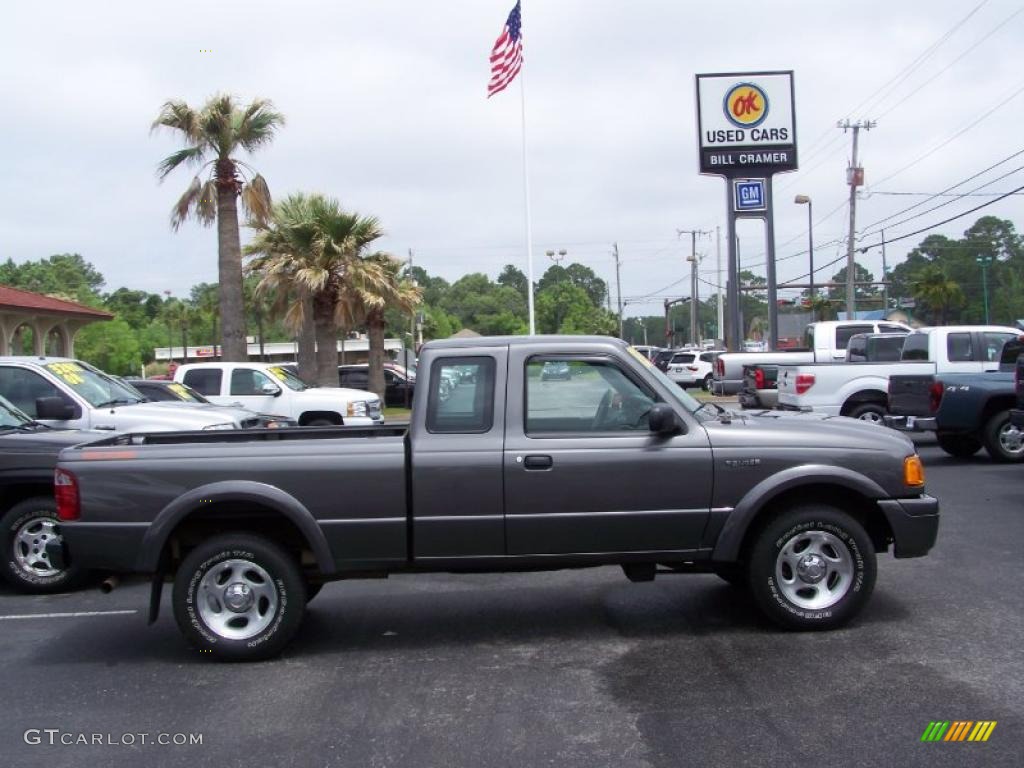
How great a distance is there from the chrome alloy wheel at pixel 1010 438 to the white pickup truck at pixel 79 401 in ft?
32.5

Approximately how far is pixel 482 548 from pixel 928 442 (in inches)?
508

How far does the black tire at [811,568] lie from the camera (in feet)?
18.9

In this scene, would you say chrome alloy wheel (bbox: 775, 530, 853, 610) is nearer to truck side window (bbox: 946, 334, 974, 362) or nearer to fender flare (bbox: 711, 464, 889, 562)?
fender flare (bbox: 711, 464, 889, 562)

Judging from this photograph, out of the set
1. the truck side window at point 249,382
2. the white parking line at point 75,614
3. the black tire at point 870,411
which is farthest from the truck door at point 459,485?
the truck side window at point 249,382

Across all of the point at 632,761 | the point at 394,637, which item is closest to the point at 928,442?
the point at 394,637

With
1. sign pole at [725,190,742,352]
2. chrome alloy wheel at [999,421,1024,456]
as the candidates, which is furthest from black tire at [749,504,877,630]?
sign pole at [725,190,742,352]

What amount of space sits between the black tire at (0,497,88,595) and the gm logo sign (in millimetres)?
25507

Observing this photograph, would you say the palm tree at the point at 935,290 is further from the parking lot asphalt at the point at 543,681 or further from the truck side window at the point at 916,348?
the parking lot asphalt at the point at 543,681

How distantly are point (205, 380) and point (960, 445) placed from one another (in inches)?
487

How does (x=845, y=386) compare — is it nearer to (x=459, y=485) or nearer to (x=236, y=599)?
(x=459, y=485)

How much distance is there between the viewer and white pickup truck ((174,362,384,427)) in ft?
56.0

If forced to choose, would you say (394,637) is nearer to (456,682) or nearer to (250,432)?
(456,682)

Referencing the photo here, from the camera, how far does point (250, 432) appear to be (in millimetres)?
6406

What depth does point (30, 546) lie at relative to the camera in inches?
299
